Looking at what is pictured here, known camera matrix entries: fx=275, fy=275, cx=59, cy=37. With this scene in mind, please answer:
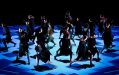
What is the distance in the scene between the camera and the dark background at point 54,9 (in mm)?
24781

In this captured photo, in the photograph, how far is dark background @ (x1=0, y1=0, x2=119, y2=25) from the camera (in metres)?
24.8

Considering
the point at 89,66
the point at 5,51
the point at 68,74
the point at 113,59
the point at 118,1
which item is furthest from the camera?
the point at 118,1

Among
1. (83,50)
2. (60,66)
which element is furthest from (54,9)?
(83,50)

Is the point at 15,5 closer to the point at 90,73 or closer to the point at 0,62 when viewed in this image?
the point at 0,62

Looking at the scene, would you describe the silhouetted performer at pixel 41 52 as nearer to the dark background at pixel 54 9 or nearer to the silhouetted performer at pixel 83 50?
the silhouetted performer at pixel 83 50

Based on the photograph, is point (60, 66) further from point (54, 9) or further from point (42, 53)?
point (54, 9)

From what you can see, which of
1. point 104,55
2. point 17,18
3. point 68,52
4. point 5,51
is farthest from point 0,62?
point 17,18

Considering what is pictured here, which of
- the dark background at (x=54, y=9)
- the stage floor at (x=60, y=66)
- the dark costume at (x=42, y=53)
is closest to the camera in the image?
the stage floor at (x=60, y=66)

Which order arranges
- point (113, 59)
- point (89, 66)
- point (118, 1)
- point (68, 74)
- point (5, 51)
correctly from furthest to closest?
1. point (118, 1)
2. point (5, 51)
3. point (113, 59)
4. point (89, 66)
5. point (68, 74)

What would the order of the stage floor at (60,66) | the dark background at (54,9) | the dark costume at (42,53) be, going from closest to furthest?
the stage floor at (60,66) < the dark costume at (42,53) < the dark background at (54,9)

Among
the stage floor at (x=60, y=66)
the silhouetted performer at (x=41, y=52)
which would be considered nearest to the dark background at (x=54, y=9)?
the stage floor at (x=60, y=66)

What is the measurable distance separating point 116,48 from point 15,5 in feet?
37.7

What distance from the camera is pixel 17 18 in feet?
82.8

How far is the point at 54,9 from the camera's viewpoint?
2534 centimetres
